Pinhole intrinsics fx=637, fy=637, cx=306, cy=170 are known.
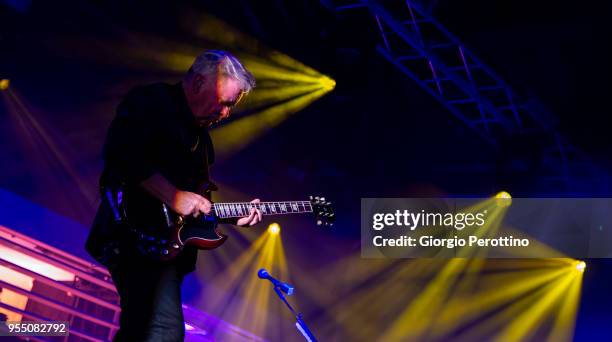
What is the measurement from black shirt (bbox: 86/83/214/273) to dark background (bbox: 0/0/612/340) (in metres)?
3.93

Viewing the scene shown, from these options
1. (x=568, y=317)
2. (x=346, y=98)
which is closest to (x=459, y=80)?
(x=346, y=98)

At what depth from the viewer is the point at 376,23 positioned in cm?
664

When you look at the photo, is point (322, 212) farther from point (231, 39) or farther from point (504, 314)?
point (504, 314)

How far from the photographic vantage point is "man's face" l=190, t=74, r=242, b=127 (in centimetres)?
278

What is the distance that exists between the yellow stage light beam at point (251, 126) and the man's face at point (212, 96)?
5047mm

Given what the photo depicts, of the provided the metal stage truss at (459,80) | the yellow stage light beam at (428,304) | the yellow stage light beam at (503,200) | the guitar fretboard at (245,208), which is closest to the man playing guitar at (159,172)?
the guitar fretboard at (245,208)

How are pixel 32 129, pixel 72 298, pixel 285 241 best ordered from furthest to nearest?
pixel 285 241
pixel 32 129
pixel 72 298

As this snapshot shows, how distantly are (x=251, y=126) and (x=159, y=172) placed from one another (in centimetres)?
605

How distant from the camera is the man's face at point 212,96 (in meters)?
2.78

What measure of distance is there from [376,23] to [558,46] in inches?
82.0

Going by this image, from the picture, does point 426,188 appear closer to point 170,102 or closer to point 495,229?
point 495,229

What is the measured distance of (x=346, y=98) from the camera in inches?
309

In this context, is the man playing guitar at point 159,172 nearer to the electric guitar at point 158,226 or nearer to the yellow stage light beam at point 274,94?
the electric guitar at point 158,226

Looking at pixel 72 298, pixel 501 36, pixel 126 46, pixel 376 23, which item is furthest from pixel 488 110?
pixel 72 298
